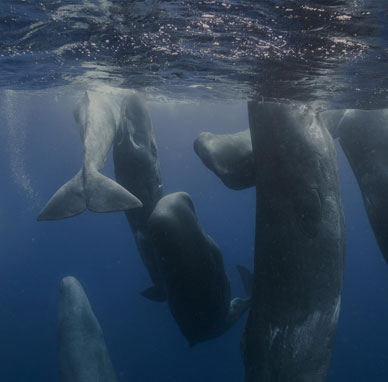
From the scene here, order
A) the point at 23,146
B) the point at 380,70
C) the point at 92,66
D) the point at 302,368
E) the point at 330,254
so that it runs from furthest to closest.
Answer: the point at 23,146 → the point at 92,66 → the point at 380,70 → the point at 330,254 → the point at 302,368

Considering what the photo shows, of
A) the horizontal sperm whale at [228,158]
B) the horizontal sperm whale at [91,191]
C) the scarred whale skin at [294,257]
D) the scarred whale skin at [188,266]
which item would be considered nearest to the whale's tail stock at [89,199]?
the horizontal sperm whale at [91,191]

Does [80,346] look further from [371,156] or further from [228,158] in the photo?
[371,156]

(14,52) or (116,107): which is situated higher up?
(14,52)

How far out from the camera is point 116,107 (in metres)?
12.1

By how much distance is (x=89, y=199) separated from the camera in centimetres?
786

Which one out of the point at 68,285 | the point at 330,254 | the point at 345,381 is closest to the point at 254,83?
the point at 330,254

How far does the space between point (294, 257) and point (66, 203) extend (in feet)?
15.7

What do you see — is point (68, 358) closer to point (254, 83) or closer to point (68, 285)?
point (68, 285)

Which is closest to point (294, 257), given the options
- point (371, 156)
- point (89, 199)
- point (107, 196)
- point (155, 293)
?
point (107, 196)

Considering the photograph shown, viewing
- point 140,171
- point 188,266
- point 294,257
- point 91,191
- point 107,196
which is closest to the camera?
point 294,257

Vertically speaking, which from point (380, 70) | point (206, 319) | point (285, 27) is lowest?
point (206, 319)

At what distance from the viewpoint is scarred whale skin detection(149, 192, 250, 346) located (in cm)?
709

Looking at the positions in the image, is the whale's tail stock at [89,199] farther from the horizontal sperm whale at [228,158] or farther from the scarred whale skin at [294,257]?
the scarred whale skin at [294,257]

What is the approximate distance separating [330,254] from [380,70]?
6.38m
